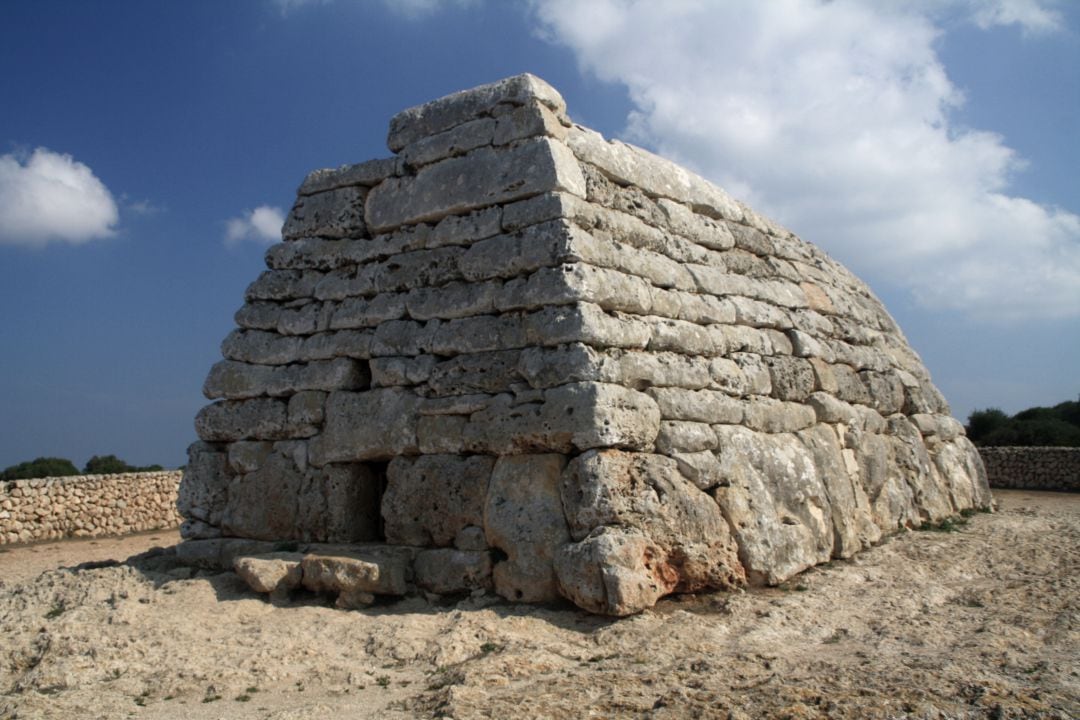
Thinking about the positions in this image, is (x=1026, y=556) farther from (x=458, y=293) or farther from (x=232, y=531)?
(x=232, y=531)

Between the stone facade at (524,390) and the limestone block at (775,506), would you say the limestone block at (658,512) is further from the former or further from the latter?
Answer: the limestone block at (775,506)

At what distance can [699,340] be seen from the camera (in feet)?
20.1

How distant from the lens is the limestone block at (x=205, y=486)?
644 cm

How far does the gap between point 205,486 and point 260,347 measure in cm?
114

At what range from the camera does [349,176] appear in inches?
266

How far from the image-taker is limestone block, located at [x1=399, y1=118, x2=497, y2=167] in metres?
6.03

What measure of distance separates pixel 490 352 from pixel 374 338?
104 centimetres

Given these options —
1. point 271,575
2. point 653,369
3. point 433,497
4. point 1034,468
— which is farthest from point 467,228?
point 1034,468

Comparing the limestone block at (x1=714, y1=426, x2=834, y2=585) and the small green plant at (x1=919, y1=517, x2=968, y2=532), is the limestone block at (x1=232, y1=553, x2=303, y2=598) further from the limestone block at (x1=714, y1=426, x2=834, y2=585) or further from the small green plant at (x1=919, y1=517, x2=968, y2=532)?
the small green plant at (x1=919, y1=517, x2=968, y2=532)

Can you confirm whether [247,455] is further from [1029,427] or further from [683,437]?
[1029,427]

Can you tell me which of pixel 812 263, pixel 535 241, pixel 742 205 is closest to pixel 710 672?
pixel 535 241

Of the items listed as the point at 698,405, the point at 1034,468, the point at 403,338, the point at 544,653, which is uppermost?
the point at 403,338

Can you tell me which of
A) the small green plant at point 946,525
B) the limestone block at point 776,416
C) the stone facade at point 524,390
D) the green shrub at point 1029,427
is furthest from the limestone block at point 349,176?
the green shrub at point 1029,427

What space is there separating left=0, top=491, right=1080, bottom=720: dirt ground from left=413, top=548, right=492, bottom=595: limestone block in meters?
0.13
